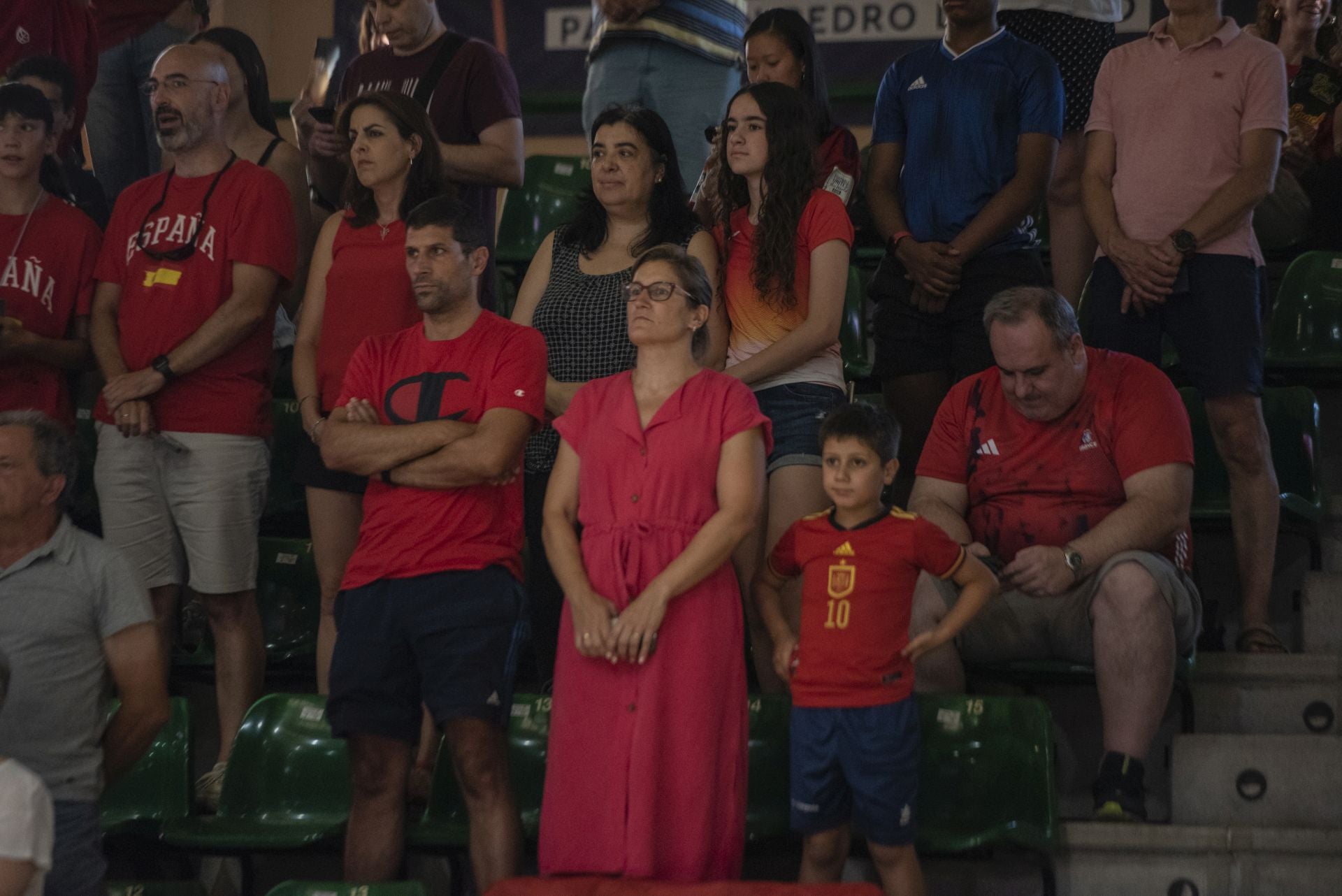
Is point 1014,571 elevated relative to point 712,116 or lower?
lower

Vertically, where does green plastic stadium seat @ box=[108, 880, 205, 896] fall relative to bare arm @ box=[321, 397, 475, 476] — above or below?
below

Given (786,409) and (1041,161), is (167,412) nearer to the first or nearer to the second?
(786,409)

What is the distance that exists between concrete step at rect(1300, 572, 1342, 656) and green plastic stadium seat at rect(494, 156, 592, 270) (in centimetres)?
268

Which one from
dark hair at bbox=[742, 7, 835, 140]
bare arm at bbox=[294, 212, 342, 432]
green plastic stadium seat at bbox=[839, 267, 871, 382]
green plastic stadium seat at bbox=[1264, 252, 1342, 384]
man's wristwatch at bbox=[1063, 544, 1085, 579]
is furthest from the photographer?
green plastic stadium seat at bbox=[839, 267, 871, 382]

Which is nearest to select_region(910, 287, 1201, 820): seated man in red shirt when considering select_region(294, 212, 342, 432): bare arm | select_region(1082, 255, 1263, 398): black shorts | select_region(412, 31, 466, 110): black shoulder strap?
select_region(1082, 255, 1263, 398): black shorts

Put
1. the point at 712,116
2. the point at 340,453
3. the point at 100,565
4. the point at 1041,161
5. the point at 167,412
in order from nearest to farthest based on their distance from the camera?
the point at 100,565
the point at 340,453
the point at 167,412
the point at 1041,161
the point at 712,116

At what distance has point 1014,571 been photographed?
10.4 ft

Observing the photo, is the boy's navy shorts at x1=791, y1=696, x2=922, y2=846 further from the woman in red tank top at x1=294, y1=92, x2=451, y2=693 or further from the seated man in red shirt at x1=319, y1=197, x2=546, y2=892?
the woman in red tank top at x1=294, y1=92, x2=451, y2=693

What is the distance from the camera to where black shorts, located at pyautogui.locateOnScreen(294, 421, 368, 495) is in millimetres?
3416

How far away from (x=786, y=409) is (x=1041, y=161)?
110 cm

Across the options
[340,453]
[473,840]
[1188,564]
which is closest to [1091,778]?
[1188,564]

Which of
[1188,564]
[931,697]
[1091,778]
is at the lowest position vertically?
[1091,778]

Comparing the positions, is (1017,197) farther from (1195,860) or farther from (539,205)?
(539,205)

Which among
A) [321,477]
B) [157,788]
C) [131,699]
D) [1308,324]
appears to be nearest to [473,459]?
[321,477]
